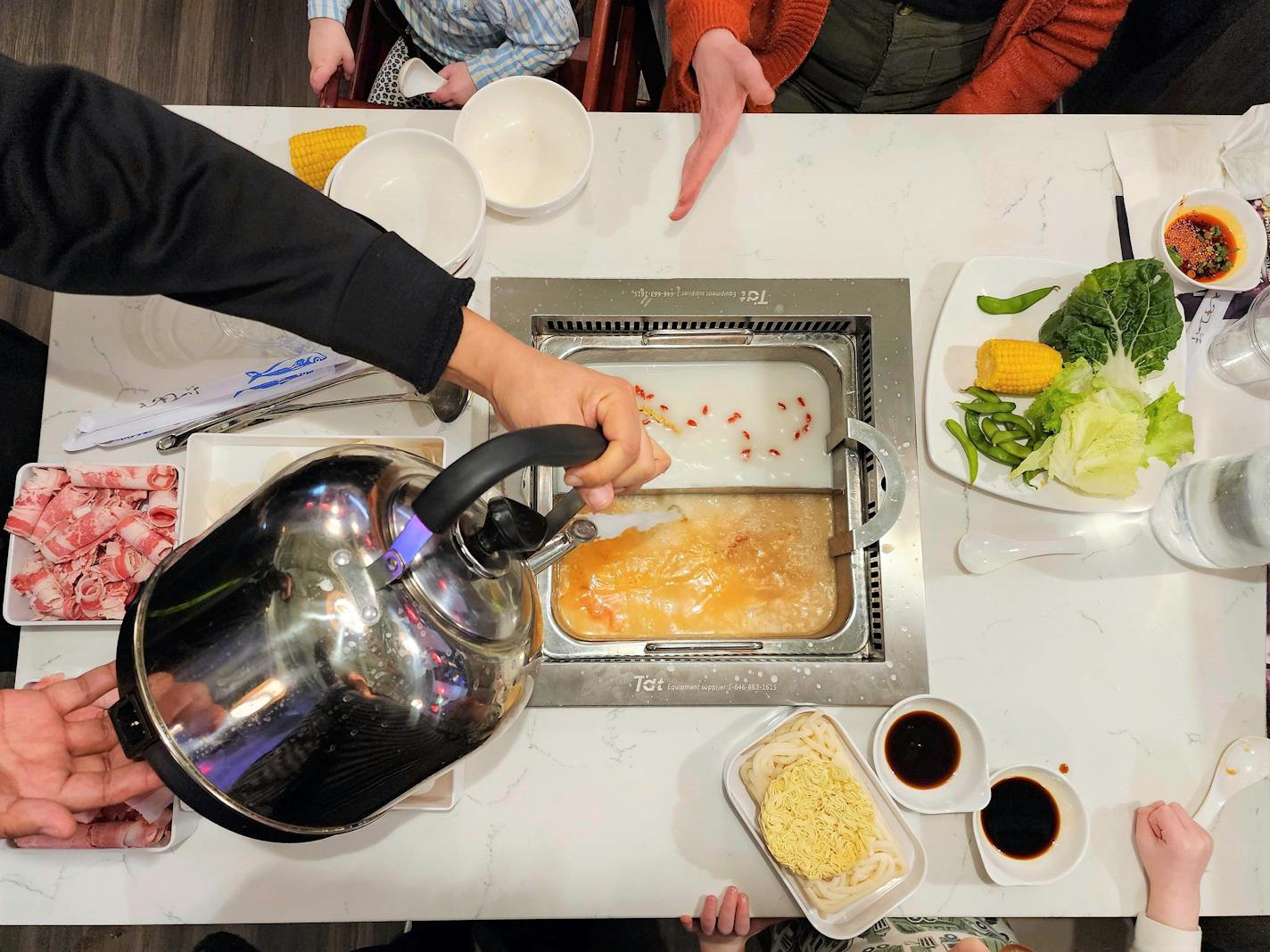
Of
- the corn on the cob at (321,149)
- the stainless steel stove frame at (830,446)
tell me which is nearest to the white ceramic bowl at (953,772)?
the stainless steel stove frame at (830,446)

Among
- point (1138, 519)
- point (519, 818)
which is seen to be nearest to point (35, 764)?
point (519, 818)

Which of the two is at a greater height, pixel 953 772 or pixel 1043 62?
pixel 1043 62

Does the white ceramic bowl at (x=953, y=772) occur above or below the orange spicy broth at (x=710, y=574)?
below

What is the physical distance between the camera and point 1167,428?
56.9 inches

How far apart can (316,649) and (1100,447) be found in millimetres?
1381

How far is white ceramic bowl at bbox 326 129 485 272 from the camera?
1.52 m

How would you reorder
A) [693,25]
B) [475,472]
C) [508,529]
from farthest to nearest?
[693,25], [508,529], [475,472]

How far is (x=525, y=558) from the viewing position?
933 millimetres

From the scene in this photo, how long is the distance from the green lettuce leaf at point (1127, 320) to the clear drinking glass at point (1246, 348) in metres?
0.20

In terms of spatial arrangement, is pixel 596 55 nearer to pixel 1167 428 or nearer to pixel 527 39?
pixel 527 39

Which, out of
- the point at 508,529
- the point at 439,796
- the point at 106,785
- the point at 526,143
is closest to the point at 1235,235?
the point at 526,143

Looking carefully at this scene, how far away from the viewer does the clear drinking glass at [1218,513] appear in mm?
1423

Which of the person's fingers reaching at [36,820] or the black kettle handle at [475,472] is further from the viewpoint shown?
the person's fingers reaching at [36,820]

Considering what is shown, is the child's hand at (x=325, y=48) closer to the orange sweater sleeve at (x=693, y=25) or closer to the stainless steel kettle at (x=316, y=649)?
the orange sweater sleeve at (x=693, y=25)
